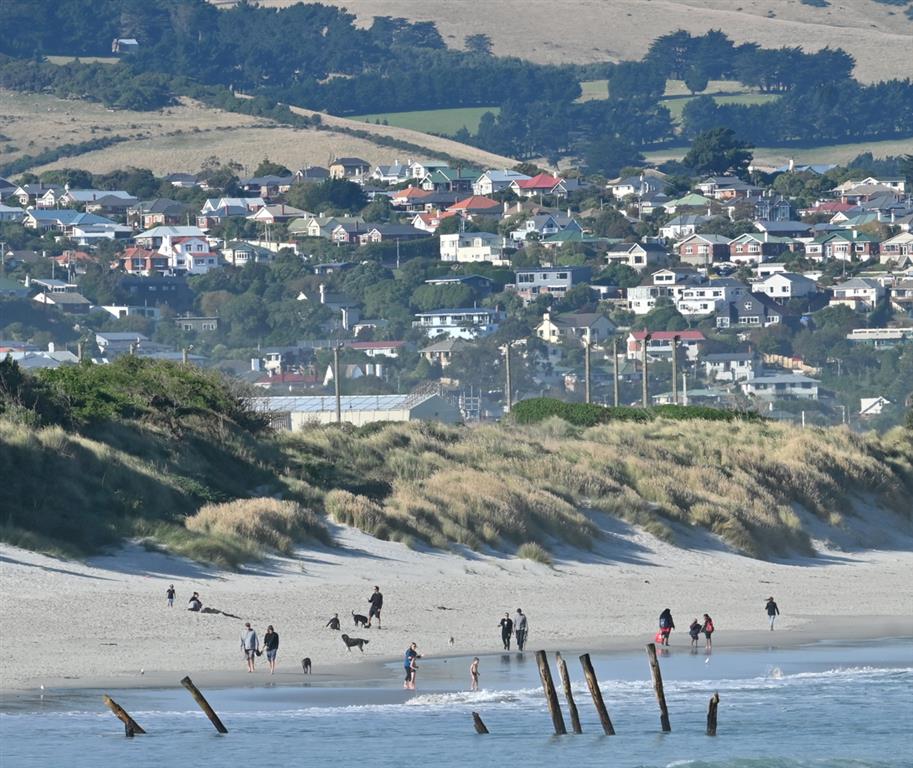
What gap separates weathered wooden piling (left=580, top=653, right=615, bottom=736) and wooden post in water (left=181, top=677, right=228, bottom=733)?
3909mm

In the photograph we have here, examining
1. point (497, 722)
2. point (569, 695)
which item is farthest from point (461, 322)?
point (569, 695)

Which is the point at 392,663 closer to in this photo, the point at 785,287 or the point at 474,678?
the point at 474,678

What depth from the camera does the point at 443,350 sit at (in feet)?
562

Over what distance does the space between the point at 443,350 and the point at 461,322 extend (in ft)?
38.8

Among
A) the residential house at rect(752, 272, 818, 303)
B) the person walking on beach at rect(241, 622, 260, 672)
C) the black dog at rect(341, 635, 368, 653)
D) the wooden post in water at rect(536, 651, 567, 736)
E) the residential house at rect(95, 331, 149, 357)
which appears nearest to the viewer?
the wooden post in water at rect(536, 651, 567, 736)

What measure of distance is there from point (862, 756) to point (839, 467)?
71.4 ft

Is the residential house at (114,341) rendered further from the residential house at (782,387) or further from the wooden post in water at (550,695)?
the wooden post in water at (550,695)

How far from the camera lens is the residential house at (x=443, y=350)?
169 metres

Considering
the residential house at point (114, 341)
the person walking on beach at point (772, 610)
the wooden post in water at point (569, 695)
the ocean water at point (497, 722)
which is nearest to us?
the ocean water at point (497, 722)

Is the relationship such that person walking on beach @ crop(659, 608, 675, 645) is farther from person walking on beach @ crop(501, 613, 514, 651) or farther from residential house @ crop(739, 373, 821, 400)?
residential house @ crop(739, 373, 821, 400)

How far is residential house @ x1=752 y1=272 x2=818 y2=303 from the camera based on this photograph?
18800 cm

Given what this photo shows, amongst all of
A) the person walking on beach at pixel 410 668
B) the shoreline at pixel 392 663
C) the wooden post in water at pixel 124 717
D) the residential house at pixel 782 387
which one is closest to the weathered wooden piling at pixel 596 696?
the person walking on beach at pixel 410 668

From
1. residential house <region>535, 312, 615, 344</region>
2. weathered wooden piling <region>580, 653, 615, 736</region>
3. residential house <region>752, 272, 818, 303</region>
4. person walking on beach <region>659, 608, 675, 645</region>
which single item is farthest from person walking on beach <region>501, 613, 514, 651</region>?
residential house <region>752, 272, 818, 303</region>

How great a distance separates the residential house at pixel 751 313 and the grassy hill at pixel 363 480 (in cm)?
13195
